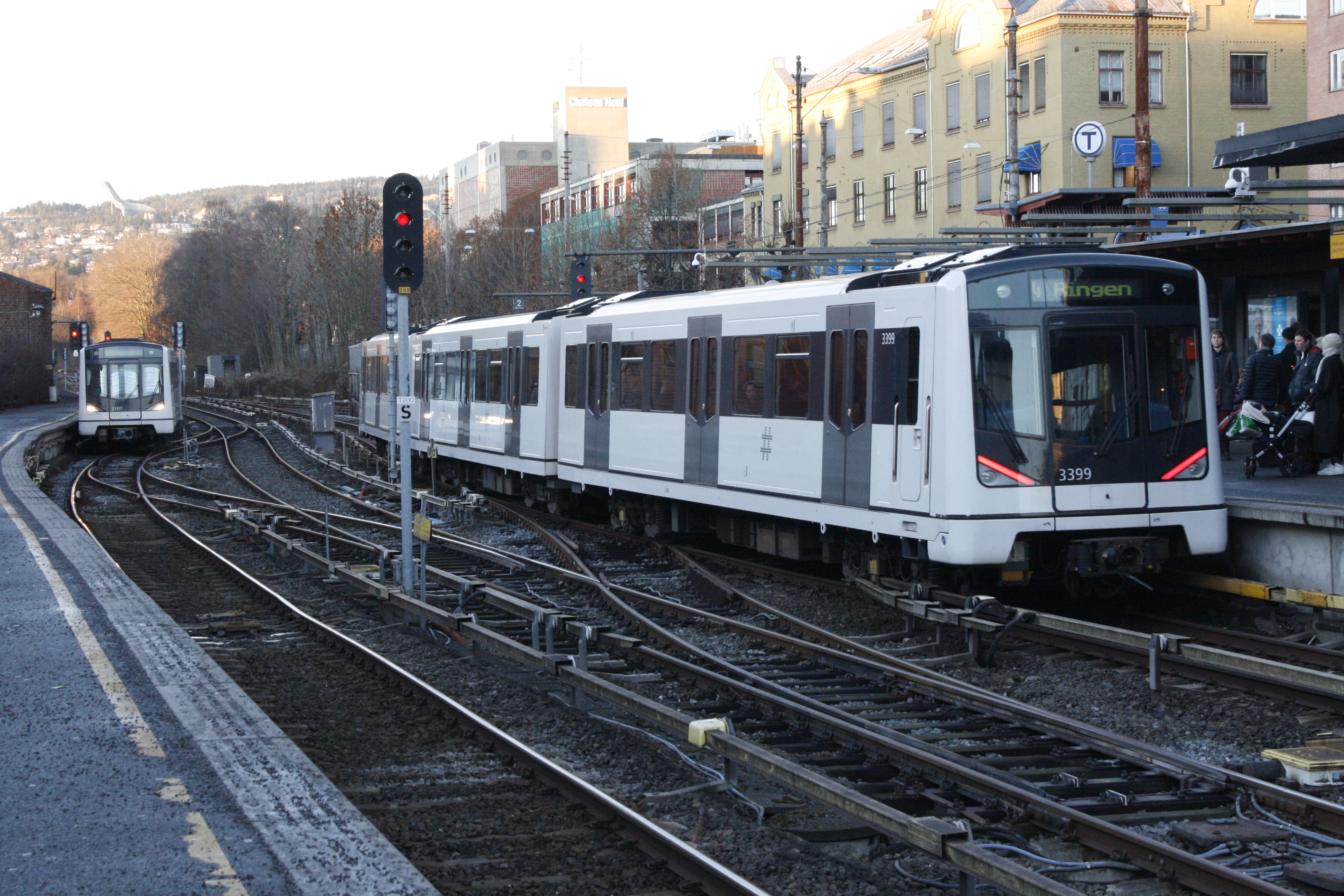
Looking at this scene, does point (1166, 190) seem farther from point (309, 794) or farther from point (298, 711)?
point (309, 794)

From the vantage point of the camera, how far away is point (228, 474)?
31375 mm

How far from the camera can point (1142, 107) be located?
A: 67.8 ft

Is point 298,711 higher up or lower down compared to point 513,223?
lower down

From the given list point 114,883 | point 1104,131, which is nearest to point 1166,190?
point 114,883

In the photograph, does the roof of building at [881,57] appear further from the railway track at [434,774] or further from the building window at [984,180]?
the railway track at [434,774]

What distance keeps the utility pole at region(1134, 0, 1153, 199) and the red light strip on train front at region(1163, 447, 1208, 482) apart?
9.88 meters

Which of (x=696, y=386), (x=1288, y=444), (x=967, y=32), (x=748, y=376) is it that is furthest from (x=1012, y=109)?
(x=967, y=32)

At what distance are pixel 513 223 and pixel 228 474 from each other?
70.8m

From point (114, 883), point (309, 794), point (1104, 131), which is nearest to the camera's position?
point (114, 883)

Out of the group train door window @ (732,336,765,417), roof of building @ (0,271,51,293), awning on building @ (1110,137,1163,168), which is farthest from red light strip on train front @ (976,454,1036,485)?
roof of building @ (0,271,51,293)

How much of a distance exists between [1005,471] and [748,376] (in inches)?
153

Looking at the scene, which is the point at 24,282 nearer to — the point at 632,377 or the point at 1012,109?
the point at 1012,109

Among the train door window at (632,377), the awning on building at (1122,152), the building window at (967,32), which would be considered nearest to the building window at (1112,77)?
the awning on building at (1122,152)

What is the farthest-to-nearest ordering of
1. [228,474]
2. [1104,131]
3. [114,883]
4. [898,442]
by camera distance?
[1104,131] → [228,474] → [898,442] → [114,883]
